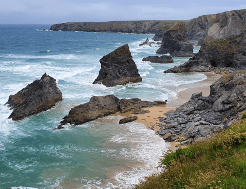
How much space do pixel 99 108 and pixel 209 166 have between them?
16350mm

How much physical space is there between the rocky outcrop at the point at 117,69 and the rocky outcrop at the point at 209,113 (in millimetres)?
14639

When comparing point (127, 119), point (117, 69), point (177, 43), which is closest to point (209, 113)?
point (127, 119)

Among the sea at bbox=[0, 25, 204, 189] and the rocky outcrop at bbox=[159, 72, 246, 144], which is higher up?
the rocky outcrop at bbox=[159, 72, 246, 144]

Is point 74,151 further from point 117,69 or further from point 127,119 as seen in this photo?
point 117,69

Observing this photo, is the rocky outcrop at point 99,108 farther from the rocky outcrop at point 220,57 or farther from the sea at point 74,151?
the rocky outcrop at point 220,57

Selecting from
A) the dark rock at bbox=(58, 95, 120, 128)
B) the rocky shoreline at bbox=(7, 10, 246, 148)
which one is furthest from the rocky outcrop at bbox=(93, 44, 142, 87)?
the dark rock at bbox=(58, 95, 120, 128)

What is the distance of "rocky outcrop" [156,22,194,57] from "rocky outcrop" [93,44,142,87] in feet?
120

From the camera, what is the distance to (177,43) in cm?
7000

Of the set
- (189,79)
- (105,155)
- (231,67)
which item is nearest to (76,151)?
(105,155)

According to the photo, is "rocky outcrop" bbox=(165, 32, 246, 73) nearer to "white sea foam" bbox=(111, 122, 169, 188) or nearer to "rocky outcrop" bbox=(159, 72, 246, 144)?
"rocky outcrop" bbox=(159, 72, 246, 144)

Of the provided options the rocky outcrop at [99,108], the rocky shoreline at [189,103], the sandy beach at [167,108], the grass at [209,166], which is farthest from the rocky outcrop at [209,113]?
the grass at [209,166]

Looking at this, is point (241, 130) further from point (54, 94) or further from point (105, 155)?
point (54, 94)

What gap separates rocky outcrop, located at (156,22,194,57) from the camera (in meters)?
69.0

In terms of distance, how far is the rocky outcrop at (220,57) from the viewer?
43.2 meters
